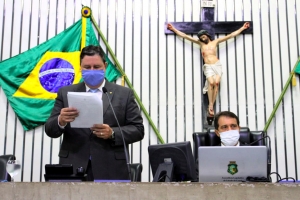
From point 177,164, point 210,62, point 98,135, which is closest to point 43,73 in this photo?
point 210,62

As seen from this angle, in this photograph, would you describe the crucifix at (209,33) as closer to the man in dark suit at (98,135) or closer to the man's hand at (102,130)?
the man in dark suit at (98,135)

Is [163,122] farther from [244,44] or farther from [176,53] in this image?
[244,44]

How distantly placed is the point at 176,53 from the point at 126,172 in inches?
113

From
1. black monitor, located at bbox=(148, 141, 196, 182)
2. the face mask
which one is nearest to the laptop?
black monitor, located at bbox=(148, 141, 196, 182)

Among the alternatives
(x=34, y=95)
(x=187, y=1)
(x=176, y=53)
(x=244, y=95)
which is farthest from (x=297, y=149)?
(x=34, y=95)

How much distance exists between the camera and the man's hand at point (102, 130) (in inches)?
86.8

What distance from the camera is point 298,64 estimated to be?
4898 millimetres

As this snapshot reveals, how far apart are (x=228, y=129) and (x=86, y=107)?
111 cm

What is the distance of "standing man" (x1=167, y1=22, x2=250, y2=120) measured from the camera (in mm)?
4820

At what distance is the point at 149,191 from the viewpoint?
1.52 m

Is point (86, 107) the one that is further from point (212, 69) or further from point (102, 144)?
point (212, 69)

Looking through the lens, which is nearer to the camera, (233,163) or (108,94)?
(233,163)

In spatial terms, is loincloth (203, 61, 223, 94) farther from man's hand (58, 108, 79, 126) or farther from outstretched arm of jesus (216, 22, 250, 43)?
man's hand (58, 108, 79, 126)

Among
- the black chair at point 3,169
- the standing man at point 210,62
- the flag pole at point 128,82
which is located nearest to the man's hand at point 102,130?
the black chair at point 3,169
